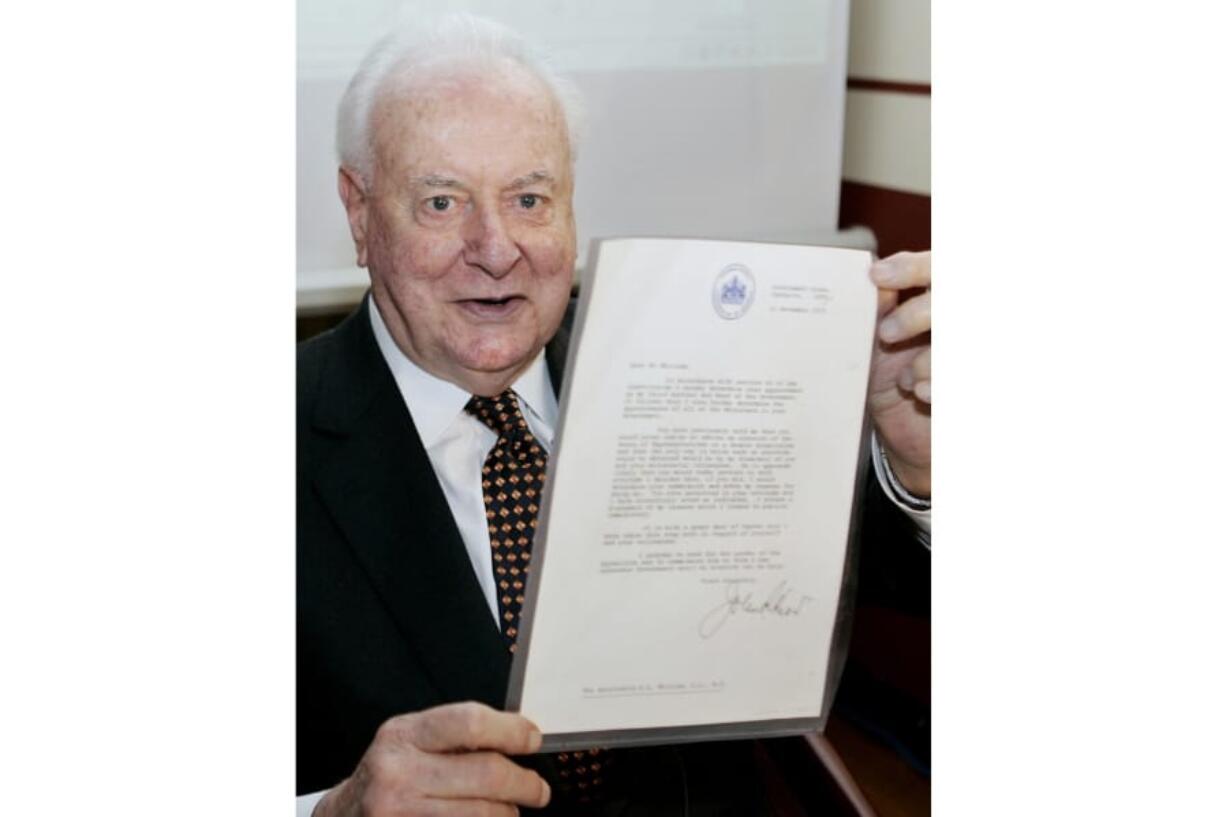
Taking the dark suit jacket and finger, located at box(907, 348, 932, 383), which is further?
finger, located at box(907, 348, 932, 383)

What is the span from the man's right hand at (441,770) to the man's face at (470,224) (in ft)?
0.99

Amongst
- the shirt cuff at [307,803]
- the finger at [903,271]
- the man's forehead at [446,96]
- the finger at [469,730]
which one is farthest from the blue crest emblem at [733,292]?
the shirt cuff at [307,803]

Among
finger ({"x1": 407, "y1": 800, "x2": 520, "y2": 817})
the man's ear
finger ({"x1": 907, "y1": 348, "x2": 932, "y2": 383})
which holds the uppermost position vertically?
the man's ear

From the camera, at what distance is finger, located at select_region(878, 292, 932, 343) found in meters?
1.61

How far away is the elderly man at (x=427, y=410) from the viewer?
1502 mm

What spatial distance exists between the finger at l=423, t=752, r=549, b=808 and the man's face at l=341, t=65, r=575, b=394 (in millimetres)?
336

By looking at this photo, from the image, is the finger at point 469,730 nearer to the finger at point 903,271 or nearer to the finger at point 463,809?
the finger at point 463,809

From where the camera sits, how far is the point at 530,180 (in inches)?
59.7

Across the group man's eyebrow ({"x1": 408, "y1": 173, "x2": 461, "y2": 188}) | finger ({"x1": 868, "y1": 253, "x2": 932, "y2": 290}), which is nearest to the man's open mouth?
man's eyebrow ({"x1": 408, "y1": 173, "x2": 461, "y2": 188})

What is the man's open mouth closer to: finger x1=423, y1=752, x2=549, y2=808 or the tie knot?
the tie knot
